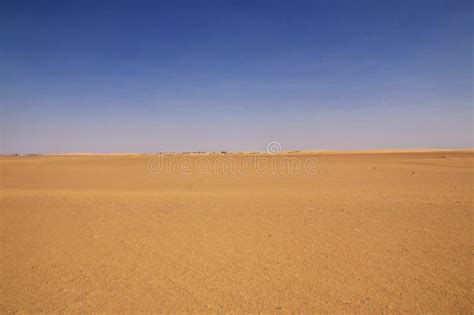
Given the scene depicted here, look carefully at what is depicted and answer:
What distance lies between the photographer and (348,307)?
10.6ft

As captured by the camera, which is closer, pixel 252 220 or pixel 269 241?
pixel 269 241

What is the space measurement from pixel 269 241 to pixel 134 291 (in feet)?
8.58

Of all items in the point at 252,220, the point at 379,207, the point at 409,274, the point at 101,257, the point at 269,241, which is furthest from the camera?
the point at 379,207

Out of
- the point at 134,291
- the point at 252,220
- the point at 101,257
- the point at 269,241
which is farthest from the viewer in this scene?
the point at 252,220

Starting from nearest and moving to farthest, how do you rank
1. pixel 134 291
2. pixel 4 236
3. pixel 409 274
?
pixel 134 291 → pixel 409 274 → pixel 4 236

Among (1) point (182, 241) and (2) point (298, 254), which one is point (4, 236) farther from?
(2) point (298, 254)

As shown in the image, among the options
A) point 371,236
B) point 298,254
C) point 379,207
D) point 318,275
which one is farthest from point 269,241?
point 379,207

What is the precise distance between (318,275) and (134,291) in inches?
95.3

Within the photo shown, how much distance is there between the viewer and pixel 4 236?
5.98m

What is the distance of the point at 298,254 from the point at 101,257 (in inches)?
127

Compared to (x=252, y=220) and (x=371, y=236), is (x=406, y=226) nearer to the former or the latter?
(x=371, y=236)

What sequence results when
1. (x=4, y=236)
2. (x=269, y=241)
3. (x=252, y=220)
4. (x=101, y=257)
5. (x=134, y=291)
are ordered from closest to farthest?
(x=134, y=291)
(x=101, y=257)
(x=269, y=241)
(x=4, y=236)
(x=252, y=220)

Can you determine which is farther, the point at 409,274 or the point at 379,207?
the point at 379,207

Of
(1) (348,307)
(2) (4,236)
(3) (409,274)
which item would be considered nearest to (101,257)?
(2) (4,236)
